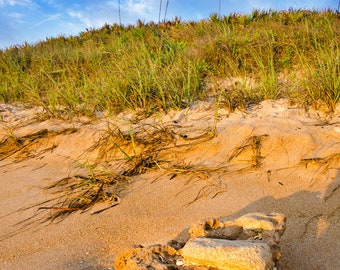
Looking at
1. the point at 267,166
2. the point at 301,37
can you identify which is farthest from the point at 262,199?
the point at 301,37

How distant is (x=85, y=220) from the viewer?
98.1 inches

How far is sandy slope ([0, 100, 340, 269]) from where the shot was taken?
2121mm

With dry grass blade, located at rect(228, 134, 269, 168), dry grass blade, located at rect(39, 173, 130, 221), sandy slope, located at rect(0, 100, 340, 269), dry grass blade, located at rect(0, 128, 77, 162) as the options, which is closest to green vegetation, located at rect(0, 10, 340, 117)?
sandy slope, located at rect(0, 100, 340, 269)

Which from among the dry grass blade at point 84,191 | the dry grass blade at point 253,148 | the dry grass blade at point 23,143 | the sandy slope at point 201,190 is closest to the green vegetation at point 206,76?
the sandy slope at point 201,190

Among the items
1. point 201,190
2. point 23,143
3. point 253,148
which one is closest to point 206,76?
point 253,148

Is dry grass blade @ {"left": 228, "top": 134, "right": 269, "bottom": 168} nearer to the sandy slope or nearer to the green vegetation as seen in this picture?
the sandy slope

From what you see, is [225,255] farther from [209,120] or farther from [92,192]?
[209,120]

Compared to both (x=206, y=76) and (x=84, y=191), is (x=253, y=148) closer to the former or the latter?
(x=84, y=191)

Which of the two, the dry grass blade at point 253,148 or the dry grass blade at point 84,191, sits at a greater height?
the dry grass blade at point 253,148

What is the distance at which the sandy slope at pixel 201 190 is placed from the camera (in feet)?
6.96

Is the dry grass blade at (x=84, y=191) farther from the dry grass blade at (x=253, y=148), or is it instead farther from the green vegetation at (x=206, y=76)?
the green vegetation at (x=206, y=76)

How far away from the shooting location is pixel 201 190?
2697mm

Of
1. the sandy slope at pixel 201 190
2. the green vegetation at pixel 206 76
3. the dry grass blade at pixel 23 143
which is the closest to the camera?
the sandy slope at pixel 201 190

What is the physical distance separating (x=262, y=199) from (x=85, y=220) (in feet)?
3.64
